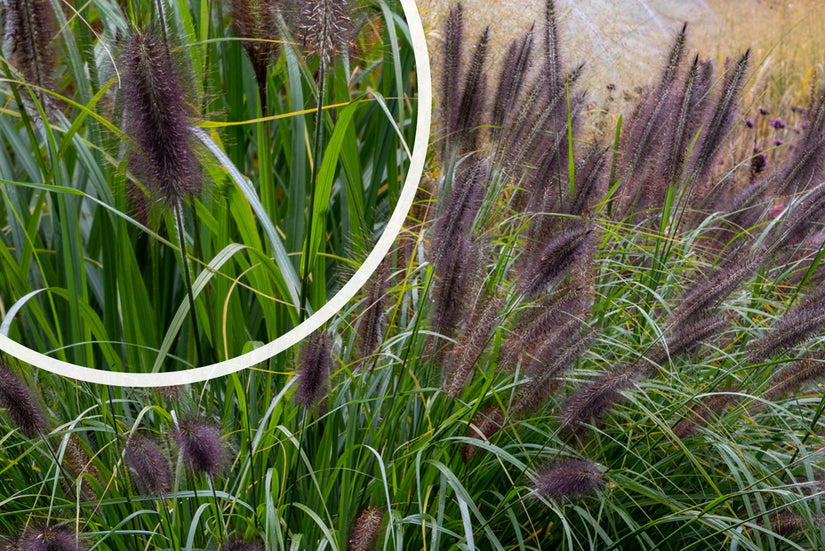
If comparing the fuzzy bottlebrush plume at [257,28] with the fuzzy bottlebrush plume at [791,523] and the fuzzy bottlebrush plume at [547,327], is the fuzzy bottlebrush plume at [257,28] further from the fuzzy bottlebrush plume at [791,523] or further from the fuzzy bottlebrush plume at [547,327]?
the fuzzy bottlebrush plume at [791,523]

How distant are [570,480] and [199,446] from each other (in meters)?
0.34

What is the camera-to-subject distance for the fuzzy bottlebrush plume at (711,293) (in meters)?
0.84

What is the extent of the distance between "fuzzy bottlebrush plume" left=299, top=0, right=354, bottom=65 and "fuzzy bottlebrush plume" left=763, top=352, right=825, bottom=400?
0.63 m

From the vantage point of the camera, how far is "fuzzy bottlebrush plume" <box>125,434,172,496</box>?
28.3 inches

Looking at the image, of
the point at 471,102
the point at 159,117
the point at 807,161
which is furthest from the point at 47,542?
the point at 807,161

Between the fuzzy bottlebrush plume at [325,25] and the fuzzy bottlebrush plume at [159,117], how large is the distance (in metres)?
0.20

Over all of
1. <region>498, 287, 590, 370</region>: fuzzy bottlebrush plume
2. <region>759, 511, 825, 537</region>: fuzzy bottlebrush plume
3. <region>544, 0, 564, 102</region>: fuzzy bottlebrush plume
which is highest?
<region>544, 0, 564, 102</region>: fuzzy bottlebrush plume

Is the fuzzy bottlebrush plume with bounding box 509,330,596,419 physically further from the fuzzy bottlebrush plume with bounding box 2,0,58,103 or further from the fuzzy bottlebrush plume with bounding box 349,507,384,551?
the fuzzy bottlebrush plume with bounding box 2,0,58,103

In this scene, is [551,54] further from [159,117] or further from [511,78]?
[159,117]

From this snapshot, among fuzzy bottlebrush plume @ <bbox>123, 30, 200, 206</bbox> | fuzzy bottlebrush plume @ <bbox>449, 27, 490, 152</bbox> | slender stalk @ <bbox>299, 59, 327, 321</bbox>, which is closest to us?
fuzzy bottlebrush plume @ <bbox>123, 30, 200, 206</bbox>

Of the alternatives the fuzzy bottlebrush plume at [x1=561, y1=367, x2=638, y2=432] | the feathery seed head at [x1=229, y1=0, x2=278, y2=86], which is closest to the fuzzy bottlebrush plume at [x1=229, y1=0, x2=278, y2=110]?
the feathery seed head at [x1=229, y1=0, x2=278, y2=86]

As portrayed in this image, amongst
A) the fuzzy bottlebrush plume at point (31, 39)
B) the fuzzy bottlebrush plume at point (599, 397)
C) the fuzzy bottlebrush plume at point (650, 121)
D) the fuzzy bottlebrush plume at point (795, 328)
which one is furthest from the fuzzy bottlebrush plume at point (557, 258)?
the fuzzy bottlebrush plume at point (31, 39)

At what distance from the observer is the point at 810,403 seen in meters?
1.13

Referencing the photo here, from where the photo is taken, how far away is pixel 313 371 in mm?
747
